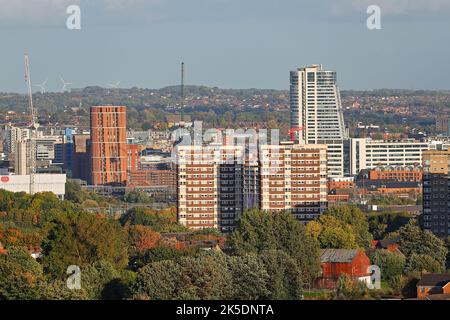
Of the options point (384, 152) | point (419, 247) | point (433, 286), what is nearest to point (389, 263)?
point (419, 247)

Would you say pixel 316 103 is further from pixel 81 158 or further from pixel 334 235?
pixel 334 235

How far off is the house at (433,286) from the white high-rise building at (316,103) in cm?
7305

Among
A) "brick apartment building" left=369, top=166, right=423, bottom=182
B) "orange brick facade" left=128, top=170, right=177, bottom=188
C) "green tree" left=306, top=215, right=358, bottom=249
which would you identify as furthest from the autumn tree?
"orange brick facade" left=128, top=170, right=177, bottom=188

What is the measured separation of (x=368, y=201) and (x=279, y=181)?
15215mm

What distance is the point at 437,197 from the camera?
48.8m

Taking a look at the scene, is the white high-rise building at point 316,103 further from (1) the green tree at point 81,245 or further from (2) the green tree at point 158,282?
(2) the green tree at point 158,282

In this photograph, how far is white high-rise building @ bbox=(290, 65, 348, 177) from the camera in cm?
10225

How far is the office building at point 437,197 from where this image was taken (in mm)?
47156

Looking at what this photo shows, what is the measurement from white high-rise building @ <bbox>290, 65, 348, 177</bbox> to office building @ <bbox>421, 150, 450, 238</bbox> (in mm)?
50304

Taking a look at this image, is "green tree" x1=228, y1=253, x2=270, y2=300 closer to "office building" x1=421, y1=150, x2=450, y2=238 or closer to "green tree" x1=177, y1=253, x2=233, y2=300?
"green tree" x1=177, y1=253, x2=233, y2=300

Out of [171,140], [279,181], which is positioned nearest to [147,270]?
[279,181]
